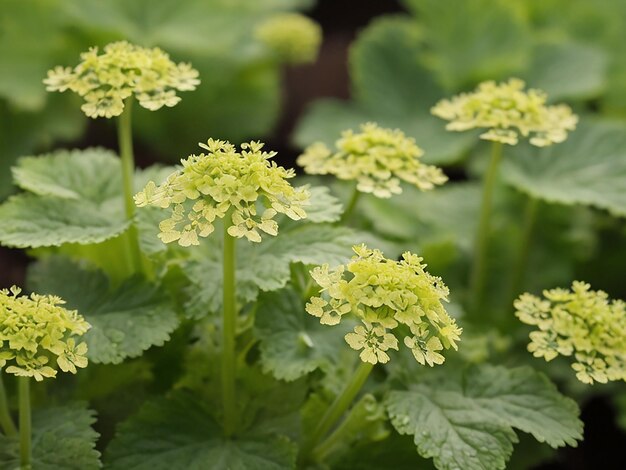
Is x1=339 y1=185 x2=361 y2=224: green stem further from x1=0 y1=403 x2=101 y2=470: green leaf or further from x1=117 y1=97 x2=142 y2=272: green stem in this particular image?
x1=0 y1=403 x2=101 y2=470: green leaf

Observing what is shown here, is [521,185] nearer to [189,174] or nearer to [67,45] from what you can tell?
[189,174]

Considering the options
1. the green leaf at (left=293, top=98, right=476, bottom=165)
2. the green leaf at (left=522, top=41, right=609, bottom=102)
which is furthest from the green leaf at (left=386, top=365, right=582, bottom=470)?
the green leaf at (left=522, top=41, right=609, bottom=102)

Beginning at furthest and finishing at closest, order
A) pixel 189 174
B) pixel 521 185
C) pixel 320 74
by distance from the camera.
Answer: pixel 320 74 < pixel 521 185 < pixel 189 174

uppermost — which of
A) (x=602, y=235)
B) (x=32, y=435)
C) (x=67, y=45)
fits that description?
(x=67, y=45)

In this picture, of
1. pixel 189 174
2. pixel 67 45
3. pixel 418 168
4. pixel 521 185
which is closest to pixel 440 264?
pixel 521 185

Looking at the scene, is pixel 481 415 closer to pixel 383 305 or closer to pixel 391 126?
pixel 383 305

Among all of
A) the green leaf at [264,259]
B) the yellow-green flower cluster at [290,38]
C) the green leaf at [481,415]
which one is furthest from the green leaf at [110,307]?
the yellow-green flower cluster at [290,38]

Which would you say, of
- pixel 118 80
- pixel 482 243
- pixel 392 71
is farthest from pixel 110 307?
pixel 392 71
